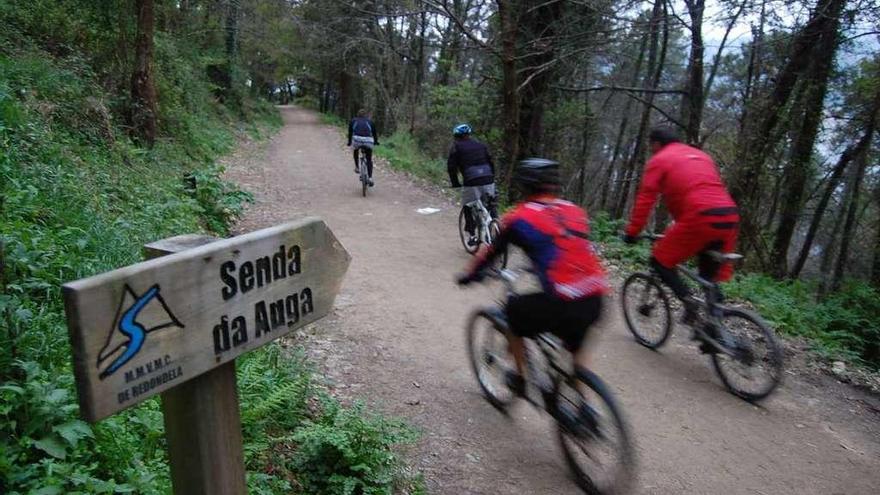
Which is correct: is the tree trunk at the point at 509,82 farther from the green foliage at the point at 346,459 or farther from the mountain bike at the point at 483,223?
the green foliage at the point at 346,459

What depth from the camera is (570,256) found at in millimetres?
3586

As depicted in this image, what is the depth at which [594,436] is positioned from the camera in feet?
11.8

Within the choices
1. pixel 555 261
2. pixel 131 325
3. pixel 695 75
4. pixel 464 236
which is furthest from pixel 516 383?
pixel 695 75

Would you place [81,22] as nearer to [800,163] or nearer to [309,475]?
[309,475]

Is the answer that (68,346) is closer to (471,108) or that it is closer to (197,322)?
(197,322)

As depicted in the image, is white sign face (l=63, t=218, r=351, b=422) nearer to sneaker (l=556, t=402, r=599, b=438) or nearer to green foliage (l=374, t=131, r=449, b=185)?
sneaker (l=556, t=402, r=599, b=438)

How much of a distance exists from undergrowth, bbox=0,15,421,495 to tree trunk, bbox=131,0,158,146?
1434 millimetres

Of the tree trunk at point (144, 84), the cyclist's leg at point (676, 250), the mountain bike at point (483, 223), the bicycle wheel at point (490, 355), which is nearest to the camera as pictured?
the bicycle wheel at point (490, 355)

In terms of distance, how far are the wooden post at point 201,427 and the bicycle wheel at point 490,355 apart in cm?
279

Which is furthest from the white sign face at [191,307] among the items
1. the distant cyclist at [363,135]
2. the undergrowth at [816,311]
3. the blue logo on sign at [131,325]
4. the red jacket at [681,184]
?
the distant cyclist at [363,135]

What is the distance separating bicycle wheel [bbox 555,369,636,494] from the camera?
345cm

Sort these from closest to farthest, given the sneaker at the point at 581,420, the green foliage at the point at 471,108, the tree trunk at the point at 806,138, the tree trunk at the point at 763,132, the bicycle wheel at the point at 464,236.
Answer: the sneaker at the point at 581,420 < the bicycle wheel at the point at 464,236 < the tree trunk at the point at 763,132 < the tree trunk at the point at 806,138 < the green foliage at the point at 471,108

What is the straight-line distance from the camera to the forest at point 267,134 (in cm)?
329

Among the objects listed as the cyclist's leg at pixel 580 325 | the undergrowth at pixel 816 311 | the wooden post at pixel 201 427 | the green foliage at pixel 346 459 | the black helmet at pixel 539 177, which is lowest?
the undergrowth at pixel 816 311
